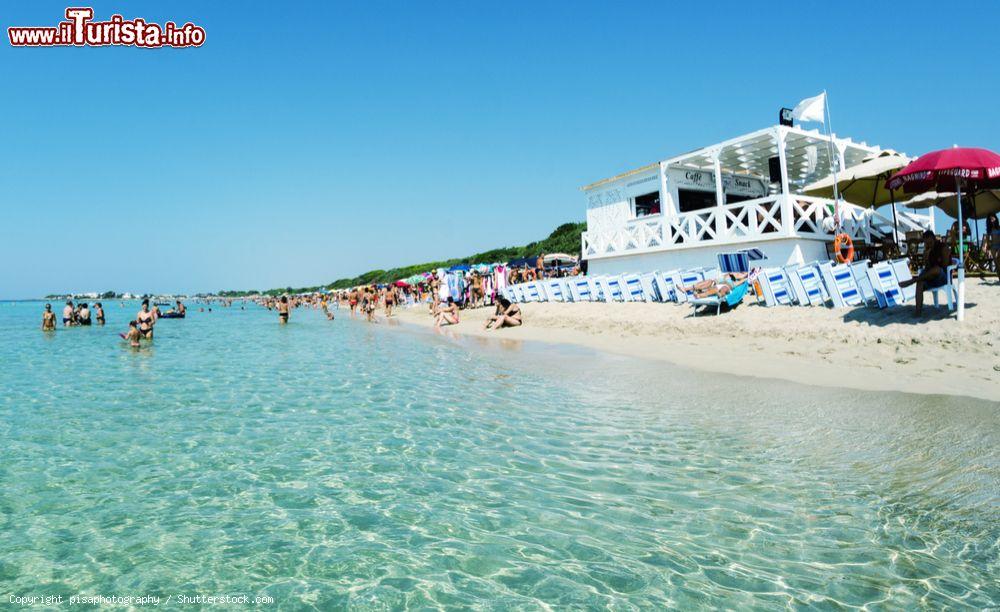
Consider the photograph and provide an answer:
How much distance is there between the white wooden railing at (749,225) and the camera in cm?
1498

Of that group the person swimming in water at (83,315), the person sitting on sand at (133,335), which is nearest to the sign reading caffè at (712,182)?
the person sitting on sand at (133,335)

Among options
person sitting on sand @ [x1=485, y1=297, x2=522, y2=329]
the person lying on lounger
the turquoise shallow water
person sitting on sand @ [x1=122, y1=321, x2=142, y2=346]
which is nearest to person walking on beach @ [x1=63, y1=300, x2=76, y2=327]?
person sitting on sand @ [x1=122, y1=321, x2=142, y2=346]

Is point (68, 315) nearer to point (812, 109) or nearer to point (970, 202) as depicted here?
point (812, 109)

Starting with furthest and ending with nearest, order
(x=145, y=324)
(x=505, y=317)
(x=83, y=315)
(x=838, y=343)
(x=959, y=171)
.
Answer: (x=83, y=315)
(x=505, y=317)
(x=145, y=324)
(x=838, y=343)
(x=959, y=171)

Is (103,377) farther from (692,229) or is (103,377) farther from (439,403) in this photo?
(692,229)

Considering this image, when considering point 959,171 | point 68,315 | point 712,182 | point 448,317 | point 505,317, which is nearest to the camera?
point 959,171

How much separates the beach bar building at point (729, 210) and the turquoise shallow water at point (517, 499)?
944 centimetres

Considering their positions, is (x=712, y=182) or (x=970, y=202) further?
(x=712, y=182)

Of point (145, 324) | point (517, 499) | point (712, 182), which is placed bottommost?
point (517, 499)

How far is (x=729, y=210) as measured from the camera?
16859 mm

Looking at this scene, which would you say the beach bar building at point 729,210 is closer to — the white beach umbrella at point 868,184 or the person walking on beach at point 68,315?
the white beach umbrella at point 868,184

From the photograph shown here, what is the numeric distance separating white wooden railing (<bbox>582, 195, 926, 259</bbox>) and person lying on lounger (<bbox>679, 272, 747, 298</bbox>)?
6.90 feet
